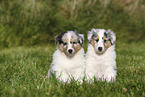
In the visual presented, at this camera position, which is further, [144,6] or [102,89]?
[144,6]

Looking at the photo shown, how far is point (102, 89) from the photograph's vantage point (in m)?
3.67

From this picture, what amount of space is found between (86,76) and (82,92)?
592mm

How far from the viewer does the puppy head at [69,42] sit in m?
3.95

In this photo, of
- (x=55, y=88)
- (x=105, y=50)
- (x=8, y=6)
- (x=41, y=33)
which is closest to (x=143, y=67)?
(x=105, y=50)

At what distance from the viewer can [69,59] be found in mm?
4055

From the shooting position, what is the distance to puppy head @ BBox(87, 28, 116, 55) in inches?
159

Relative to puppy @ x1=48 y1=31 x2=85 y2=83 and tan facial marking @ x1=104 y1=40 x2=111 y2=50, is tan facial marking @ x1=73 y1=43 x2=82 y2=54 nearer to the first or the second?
puppy @ x1=48 y1=31 x2=85 y2=83

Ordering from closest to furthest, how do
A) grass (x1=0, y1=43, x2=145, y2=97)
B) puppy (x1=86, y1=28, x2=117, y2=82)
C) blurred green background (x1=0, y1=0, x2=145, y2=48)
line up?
grass (x1=0, y1=43, x2=145, y2=97) → puppy (x1=86, y1=28, x2=117, y2=82) → blurred green background (x1=0, y1=0, x2=145, y2=48)

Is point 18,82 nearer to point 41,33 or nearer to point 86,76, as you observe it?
point 86,76

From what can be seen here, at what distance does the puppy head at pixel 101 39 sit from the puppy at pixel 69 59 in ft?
0.89

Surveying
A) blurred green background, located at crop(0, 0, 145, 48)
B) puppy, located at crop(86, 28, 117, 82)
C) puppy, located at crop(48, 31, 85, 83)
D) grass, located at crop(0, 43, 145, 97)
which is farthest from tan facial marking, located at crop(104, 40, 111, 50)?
blurred green background, located at crop(0, 0, 145, 48)

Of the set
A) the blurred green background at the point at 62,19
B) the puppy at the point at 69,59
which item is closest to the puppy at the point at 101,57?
the puppy at the point at 69,59

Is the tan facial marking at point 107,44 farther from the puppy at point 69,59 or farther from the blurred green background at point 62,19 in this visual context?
the blurred green background at point 62,19

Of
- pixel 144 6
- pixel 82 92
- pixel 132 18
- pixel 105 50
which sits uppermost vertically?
pixel 144 6
